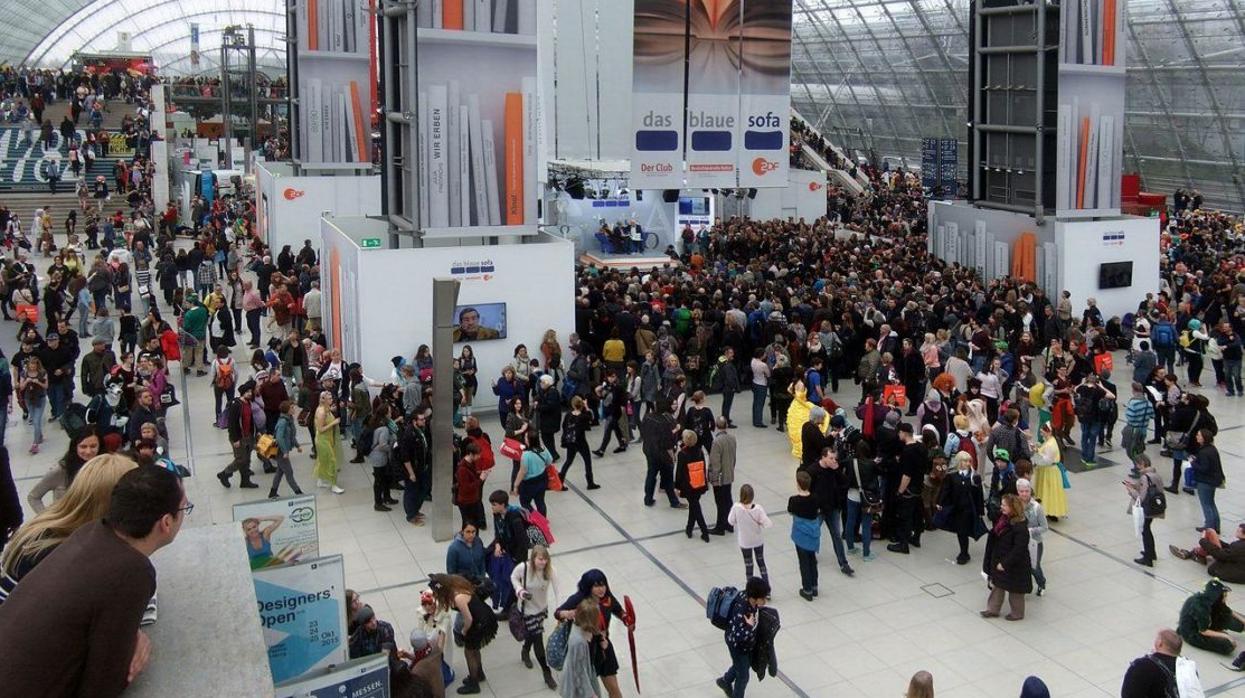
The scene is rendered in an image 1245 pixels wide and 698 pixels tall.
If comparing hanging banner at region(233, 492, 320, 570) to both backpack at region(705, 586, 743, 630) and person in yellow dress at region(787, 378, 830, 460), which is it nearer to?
backpack at region(705, 586, 743, 630)

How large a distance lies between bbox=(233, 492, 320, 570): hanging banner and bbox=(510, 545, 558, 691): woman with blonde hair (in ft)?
5.64

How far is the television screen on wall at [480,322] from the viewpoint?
54.5ft

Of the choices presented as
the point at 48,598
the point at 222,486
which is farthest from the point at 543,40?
the point at 48,598

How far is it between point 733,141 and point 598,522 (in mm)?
11427

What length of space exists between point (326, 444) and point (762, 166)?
12096mm

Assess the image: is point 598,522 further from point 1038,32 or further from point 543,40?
point 543,40

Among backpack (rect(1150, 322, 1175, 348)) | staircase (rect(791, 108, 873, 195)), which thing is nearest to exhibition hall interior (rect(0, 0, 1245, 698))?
backpack (rect(1150, 322, 1175, 348))

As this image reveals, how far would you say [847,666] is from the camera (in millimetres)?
9023

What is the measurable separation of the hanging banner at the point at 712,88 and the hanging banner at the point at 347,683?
1776cm

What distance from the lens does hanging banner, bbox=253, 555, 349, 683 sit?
5.16 m

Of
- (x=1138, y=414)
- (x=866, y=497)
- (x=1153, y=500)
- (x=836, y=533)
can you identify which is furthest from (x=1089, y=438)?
(x=836, y=533)

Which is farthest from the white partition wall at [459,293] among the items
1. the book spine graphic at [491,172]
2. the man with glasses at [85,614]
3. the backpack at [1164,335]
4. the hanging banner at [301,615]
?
the man with glasses at [85,614]

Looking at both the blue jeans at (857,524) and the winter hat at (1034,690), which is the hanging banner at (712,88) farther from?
the winter hat at (1034,690)

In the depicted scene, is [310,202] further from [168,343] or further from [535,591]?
[535,591]
